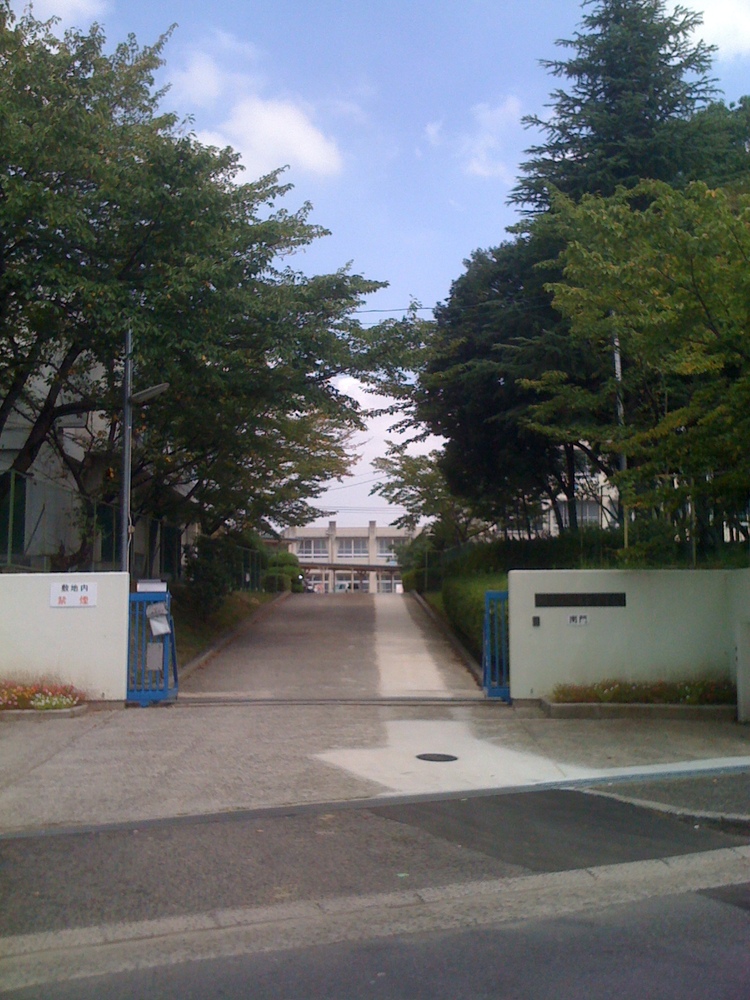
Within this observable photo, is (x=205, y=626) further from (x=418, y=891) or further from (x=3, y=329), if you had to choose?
(x=418, y=891)

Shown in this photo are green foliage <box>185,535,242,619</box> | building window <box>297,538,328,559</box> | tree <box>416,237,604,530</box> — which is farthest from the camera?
building window <box>297,538,328,559</box>

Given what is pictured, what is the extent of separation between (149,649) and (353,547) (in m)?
83.5

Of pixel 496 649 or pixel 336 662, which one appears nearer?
pixel 496 649

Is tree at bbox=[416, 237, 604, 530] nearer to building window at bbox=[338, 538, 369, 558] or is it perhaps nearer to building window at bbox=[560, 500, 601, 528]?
building window at bbox=[560, 500, 601, 528]

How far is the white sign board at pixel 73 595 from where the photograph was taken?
15.2 metres

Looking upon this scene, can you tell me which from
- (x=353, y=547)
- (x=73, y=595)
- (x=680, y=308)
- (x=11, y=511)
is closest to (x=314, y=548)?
(x=353, y=547)

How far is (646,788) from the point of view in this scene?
Answer: 33.9 feet

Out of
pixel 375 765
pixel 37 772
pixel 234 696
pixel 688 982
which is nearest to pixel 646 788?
pixel 375 765

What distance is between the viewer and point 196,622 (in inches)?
953

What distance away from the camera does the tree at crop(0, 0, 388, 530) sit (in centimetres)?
1622

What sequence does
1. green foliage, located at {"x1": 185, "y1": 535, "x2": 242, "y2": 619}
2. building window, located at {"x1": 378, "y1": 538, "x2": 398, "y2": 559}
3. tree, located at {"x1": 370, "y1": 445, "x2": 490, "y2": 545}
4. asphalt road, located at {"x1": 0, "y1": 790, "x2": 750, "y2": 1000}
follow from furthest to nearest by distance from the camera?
building window, located at {"x1": 378, "y1": 538, "x2": 398, "y2": 559} < tree, located at {"x1": 370, "y1": 445, "x2": 490, "y2": 545} < green foliage, located at {"x1": 185, "y1": 535, "x2": 242, "y2": 619} < asphalt road, located at {"x1": 0, "y1": 790, "x2": 750, "y2": 1000}

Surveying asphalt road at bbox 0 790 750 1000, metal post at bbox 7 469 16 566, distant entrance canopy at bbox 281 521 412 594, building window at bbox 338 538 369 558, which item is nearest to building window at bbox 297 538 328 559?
distant entrance canopy at bbox 281 521 412 594

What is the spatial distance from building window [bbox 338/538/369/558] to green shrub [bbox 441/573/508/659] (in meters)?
72.7

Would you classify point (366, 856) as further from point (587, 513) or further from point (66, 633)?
point (587, 513)
